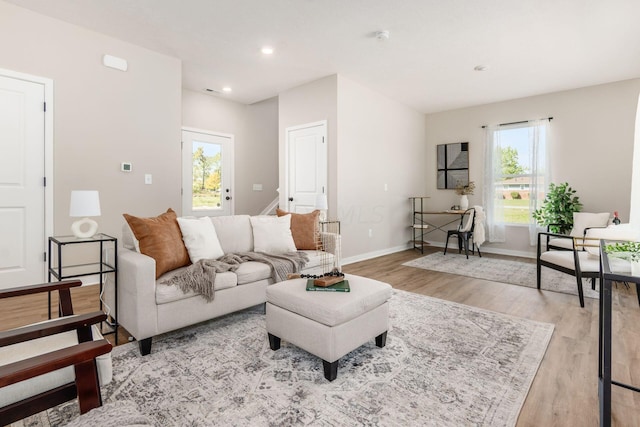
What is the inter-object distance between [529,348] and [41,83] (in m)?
4.86

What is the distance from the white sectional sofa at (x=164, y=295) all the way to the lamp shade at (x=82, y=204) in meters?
0.29

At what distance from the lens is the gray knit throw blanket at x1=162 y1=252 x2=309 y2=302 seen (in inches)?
88.4

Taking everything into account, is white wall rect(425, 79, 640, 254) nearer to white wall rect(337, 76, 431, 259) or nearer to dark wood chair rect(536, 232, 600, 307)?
white wall rect(337, 76, 431, 259)

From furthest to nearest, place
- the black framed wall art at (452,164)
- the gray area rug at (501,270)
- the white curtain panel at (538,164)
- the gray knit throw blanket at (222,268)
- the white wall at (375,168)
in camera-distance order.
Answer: the black framed wall art at (452,164) → the white curtain panel at (538,164) → the white wall at (375,168) → the gray area rug at (501,270) → the gray knit throw blanket at (222,268)

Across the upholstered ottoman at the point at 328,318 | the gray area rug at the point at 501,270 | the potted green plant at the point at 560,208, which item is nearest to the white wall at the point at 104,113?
the upholstered ottoman at the point at 328,318

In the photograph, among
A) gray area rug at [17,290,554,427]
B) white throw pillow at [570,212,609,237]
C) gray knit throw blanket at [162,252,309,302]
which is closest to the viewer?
gray area rug at [17,290,554,427]

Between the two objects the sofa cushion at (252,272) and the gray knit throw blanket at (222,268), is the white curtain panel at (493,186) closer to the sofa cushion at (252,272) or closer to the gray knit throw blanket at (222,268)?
the gray knit throw blanket at (222,268)

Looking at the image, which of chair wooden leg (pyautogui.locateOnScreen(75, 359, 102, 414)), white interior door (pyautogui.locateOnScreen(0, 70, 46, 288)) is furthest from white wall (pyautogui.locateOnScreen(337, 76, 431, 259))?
chair wooden leg (pyautogui.locateOnScreen(75, 359, 102, 414))

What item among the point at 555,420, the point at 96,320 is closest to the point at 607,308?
the point at 555,420

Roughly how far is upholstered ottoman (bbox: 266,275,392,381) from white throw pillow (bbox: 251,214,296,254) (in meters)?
0.91

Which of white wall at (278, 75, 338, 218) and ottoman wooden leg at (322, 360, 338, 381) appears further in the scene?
white wall at (278, 75, 338, 218)

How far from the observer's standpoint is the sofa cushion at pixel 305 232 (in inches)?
133

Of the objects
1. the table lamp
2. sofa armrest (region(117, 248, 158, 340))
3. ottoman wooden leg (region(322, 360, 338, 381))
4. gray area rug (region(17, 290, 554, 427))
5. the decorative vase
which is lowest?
gray area rug (region(17, 290, 554, 427))

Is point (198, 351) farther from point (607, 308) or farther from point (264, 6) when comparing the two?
point (264, 6)
